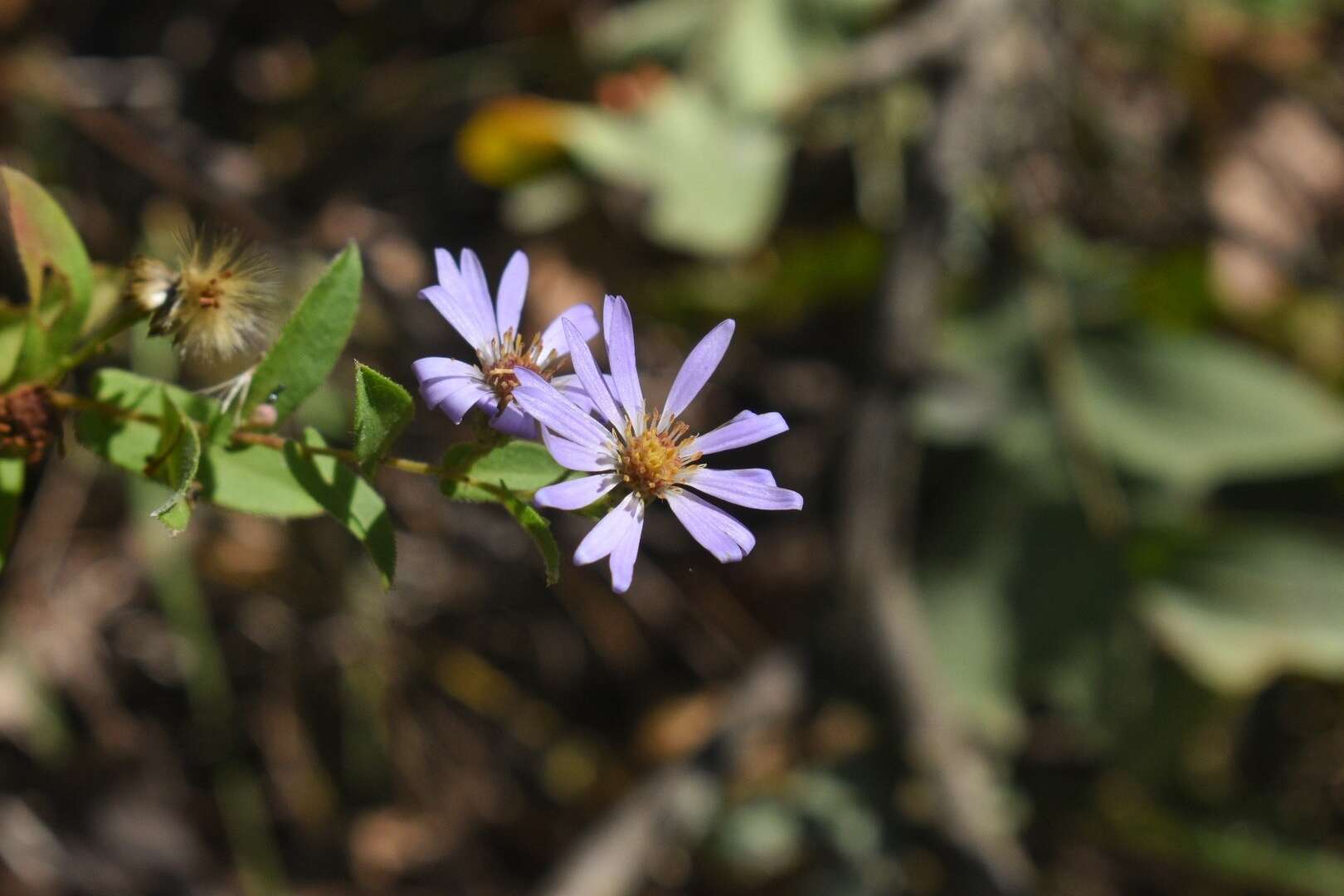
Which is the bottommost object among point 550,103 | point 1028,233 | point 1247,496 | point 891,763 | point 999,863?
point 999,863

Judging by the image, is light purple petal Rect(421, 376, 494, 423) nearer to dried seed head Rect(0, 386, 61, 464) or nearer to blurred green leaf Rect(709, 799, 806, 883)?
dried seed head Rect(0, 386, 61, 464)

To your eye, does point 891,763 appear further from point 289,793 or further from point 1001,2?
point 1001,2

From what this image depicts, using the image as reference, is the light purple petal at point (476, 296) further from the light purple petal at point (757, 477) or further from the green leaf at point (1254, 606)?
the green leaf at point (1254, 606)

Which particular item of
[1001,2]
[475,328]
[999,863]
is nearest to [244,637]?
[999,863]

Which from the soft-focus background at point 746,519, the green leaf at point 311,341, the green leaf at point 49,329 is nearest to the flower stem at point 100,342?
the green leaf at point 49,329

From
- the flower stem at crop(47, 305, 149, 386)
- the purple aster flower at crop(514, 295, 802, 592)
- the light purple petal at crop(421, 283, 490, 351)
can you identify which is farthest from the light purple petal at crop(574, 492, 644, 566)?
the flower stem at crop(47, 305, 149, 386)

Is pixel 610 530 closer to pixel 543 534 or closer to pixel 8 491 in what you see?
pixel 543 534
